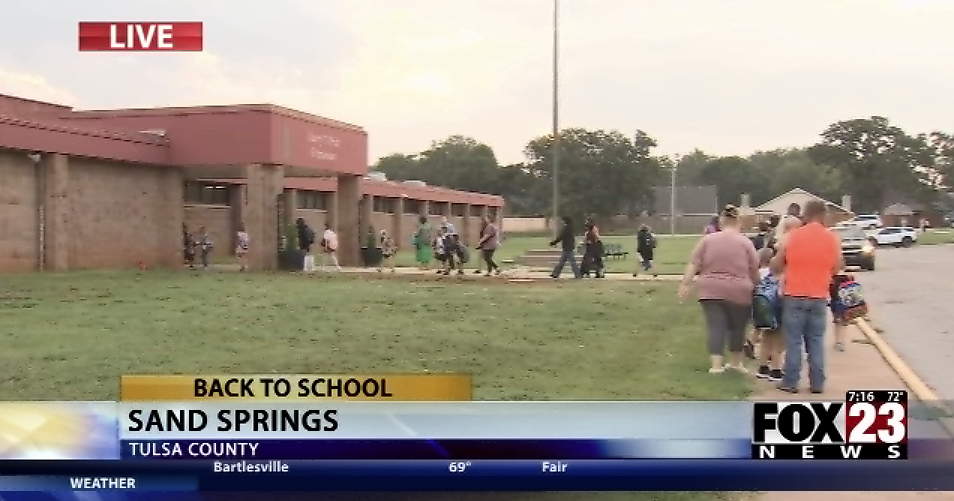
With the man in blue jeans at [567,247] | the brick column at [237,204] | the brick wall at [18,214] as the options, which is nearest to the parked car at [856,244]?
the man in blue jeans at [567,247]

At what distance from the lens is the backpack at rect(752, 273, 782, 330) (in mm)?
5199

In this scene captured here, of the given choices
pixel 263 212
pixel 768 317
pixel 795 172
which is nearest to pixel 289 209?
pixel 263 212

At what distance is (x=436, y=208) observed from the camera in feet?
14.1

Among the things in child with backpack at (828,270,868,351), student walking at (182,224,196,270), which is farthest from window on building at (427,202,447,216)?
child with backpack at (828,270,868,351)

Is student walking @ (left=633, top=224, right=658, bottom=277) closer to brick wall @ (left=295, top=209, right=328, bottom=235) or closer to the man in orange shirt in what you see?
the man in orange shirt

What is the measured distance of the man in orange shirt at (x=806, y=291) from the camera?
462 centimetres

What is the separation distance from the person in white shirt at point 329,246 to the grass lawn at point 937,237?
2.72 m

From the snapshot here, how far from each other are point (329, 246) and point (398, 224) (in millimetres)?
544

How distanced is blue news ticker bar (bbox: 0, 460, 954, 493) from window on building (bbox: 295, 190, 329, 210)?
149cm

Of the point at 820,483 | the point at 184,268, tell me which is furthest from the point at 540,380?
the point at 184,268

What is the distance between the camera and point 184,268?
451 centimetres

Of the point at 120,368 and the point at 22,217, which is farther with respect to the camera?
the point at 22,217

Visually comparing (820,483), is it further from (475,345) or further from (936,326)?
(936,326)

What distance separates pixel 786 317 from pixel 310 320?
8.51 feet
